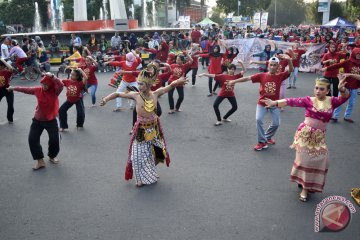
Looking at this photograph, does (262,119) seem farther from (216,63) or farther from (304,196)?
(216,63)

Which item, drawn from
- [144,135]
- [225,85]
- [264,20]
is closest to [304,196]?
[144,135]

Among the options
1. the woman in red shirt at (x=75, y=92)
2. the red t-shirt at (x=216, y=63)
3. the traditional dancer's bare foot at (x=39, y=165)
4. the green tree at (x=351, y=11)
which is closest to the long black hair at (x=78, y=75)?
the woman in red shirt at (x=75, y=92)

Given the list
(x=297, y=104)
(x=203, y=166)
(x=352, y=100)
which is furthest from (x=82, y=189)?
(x=352, y=100)

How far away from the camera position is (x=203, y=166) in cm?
668

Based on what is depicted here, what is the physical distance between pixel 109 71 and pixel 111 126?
37.1 feet

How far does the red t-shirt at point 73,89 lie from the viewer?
879cm

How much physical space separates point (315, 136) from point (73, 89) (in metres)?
5.86

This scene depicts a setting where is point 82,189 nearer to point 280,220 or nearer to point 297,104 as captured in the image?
point 280,220

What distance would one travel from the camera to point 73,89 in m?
8.87

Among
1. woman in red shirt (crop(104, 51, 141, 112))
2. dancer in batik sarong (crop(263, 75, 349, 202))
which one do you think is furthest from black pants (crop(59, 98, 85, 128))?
dancer in batik sarong (crop(263, 75, 349, 202))

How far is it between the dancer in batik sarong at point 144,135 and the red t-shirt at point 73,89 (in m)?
3.34

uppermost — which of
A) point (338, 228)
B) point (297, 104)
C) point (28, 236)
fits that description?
point (297, 104)

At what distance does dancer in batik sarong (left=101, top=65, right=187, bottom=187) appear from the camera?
18.7 ft

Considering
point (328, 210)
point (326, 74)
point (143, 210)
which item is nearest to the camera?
point (328, 210)
